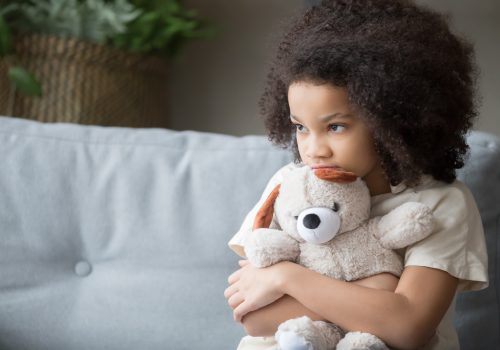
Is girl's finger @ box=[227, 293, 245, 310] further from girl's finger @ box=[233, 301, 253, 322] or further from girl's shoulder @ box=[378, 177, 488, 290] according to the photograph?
girl's shoulder @ box=[378, 177, 488, 290]

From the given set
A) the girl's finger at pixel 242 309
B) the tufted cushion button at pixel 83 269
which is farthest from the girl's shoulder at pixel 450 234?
the tufted cushion button at pixel 83 269

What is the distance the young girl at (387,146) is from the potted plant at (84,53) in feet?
3.17

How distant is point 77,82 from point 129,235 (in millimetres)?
717

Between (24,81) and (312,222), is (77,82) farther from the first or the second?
(312,222)

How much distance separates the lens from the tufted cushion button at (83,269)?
1394 mm

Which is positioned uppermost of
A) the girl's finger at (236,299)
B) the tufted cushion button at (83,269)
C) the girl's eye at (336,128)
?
the girl's eye at (336,128)

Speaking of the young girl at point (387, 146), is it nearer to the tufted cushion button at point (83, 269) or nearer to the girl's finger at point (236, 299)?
the girl's finger at point (236, 299)

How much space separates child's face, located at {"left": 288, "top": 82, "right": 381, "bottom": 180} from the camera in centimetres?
96

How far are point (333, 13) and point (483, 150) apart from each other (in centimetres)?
45

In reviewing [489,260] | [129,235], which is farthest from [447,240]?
[129,235]

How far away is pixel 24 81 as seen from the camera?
1.84m

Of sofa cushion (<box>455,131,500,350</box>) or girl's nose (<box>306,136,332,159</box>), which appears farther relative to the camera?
sofa cushion (<box>455,131,500,350</box>)

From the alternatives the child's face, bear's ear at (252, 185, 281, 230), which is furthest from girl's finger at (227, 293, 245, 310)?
the child's face

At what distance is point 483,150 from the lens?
1.30 m
